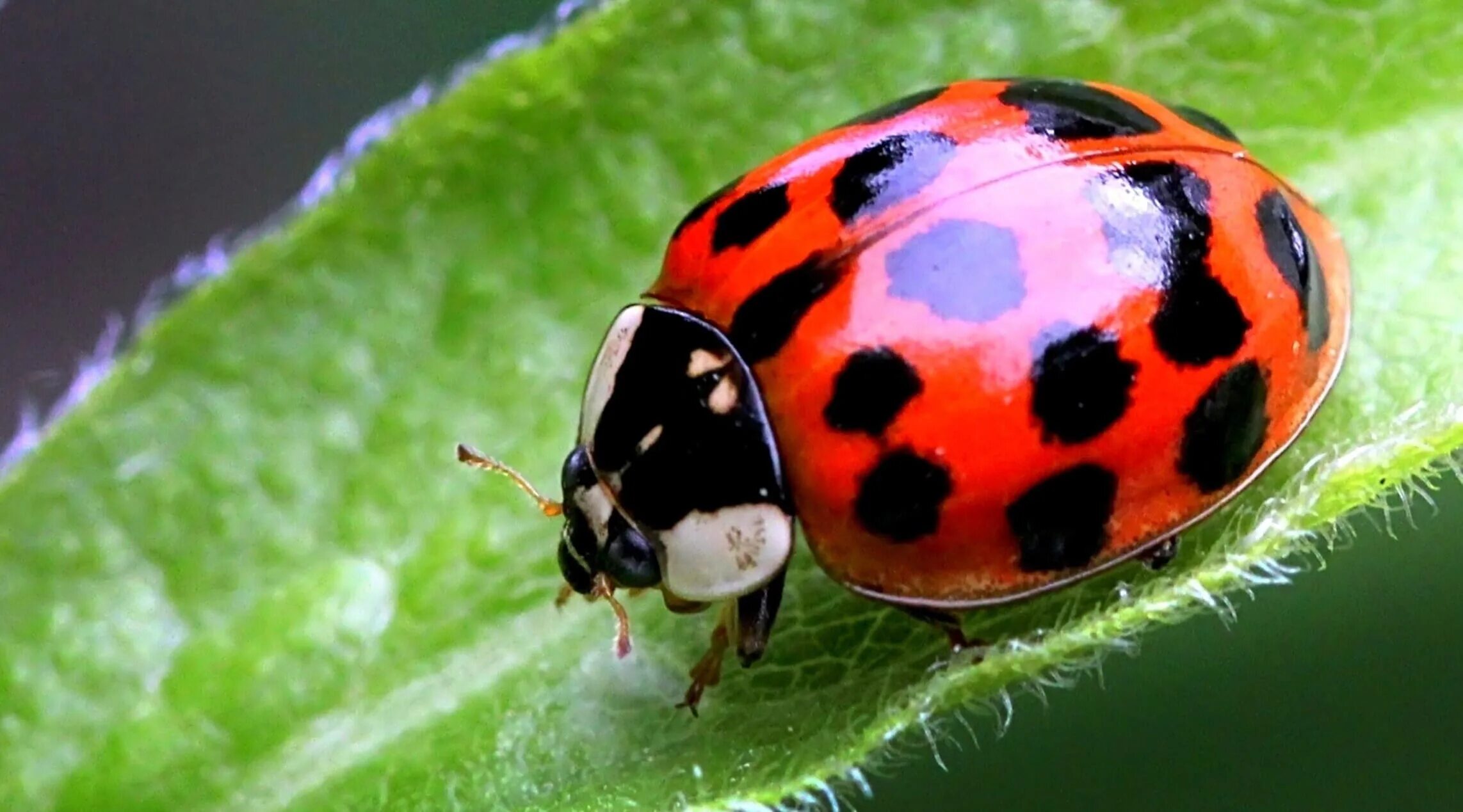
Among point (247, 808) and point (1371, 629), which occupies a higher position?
point (247, 808)

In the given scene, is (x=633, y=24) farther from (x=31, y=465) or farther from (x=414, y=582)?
(x=31, y=465)

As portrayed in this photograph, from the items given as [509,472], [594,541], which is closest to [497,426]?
[509,472]

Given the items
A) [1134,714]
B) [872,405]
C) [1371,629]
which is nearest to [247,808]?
[872,405]

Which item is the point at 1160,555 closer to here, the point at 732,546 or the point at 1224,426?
the point at 1224,426

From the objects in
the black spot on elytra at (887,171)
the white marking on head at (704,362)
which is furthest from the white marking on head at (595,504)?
the black spot on elytra at (887,171)

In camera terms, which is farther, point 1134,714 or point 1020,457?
point 1134,714

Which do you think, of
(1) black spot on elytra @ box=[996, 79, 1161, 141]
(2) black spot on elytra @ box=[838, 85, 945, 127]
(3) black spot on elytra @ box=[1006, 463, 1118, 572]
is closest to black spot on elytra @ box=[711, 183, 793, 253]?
(2) black spot on elytra @ box=[838, 85, 945, 127]
